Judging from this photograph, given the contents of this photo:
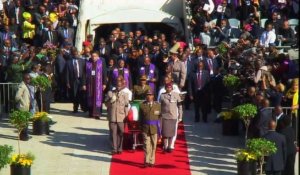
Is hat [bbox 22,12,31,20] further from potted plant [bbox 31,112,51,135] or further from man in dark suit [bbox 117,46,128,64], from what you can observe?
potted plant [bbox 31,112,51,135]

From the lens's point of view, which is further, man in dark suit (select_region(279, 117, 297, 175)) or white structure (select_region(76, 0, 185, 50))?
white structure (select_region(76, 0, 185, 50))

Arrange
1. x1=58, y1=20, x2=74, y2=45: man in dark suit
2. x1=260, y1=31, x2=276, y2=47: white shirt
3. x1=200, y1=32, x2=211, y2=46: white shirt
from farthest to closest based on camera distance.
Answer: x1=58, y1=20, x2=74, y2=45: man in dark suit
x1=200, y1=32, x2=211, y2=46: white shirt
x1=260, y1=31, x2=276, y2=47: white shirt

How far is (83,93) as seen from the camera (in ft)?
89.1

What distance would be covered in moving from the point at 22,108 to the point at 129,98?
3.42 meters

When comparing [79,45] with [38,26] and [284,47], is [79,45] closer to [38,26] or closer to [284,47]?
[38,26]

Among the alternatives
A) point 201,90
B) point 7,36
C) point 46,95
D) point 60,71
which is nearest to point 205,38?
point 201,90

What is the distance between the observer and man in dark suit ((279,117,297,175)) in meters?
19.6

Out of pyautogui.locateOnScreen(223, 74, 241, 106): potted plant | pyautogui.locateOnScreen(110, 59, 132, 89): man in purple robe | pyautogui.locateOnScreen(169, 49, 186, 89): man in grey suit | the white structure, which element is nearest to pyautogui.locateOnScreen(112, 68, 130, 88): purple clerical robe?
pyautogui.locateOnScreen(110, 59, 132, 89): man in purple robe

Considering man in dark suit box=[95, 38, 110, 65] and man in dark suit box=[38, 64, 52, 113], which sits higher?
man in dark suit box=[95, 38, 110, 65]

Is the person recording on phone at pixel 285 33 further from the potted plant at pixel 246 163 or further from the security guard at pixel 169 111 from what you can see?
the potted plant at pixel 246 163

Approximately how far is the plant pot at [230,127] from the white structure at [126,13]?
30.4 feet

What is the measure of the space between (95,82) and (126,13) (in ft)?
23.8

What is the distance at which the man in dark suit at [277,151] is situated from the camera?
1920 cm

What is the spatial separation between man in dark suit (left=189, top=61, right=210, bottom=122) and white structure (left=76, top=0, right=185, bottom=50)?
7113 mm
